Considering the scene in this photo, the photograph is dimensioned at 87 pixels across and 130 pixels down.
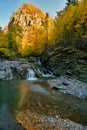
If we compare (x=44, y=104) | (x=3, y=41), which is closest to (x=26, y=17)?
(x=3, y=41)

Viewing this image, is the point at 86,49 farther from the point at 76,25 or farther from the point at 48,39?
the point at 48,39

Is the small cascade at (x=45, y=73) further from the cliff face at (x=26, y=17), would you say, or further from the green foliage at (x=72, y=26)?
the cliff face at (x=26, y=17)

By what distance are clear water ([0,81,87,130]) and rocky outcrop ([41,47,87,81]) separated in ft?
38.1

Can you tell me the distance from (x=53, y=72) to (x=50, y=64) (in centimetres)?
268

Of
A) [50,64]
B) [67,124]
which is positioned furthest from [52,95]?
[50,64]

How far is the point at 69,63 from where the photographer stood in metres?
42.2

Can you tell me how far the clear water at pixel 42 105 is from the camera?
18.0 meters

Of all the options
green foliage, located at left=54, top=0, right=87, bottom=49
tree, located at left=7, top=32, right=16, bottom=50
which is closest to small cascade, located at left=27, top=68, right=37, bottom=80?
green foliage, located at left=54, top=0, right=87, bottom=49

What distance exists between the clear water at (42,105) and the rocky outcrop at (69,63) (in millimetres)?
11625

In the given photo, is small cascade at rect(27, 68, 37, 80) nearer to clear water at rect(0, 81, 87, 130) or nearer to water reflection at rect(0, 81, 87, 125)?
clear water at rect(0, 81, 87, 130)

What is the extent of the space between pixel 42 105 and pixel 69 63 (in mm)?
21854

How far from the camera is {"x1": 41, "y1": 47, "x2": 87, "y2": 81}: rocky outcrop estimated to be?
1510 inches

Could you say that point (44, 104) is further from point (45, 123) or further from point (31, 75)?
point (31, 75)

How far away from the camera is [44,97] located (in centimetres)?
2498
